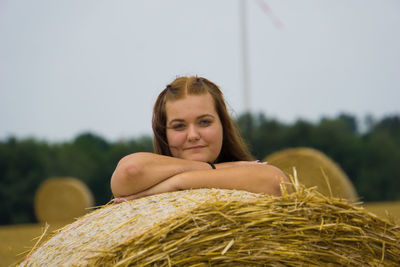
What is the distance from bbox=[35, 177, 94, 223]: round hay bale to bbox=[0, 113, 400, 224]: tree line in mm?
6577

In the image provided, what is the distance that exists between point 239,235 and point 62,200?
12852 millimetres

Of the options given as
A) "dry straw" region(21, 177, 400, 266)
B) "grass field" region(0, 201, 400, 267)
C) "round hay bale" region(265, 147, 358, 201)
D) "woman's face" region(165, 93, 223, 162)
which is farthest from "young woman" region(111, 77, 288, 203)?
"round hay bale" region(265, 147, 358, 201)

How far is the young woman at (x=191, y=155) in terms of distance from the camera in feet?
6.81

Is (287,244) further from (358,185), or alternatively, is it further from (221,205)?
(358,185)

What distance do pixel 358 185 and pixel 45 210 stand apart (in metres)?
12.9

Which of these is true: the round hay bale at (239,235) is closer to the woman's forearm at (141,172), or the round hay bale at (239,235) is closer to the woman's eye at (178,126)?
the woman's forearm at (141,172)

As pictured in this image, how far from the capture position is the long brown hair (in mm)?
2582

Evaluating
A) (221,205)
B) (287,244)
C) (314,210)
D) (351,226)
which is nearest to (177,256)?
(221,205)

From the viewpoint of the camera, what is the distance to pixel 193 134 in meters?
2.44

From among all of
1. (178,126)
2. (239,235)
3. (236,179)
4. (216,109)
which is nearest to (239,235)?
(239,235)

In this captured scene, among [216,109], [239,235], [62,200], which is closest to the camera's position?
[239,235]

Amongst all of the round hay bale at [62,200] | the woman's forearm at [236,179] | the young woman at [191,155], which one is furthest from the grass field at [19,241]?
the round hay bale at [62,200]

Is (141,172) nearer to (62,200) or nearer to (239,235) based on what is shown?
(239,235)

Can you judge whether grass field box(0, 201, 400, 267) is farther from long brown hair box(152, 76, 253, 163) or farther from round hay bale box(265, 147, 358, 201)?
long brown hair box(152, 76, 253, 163)
